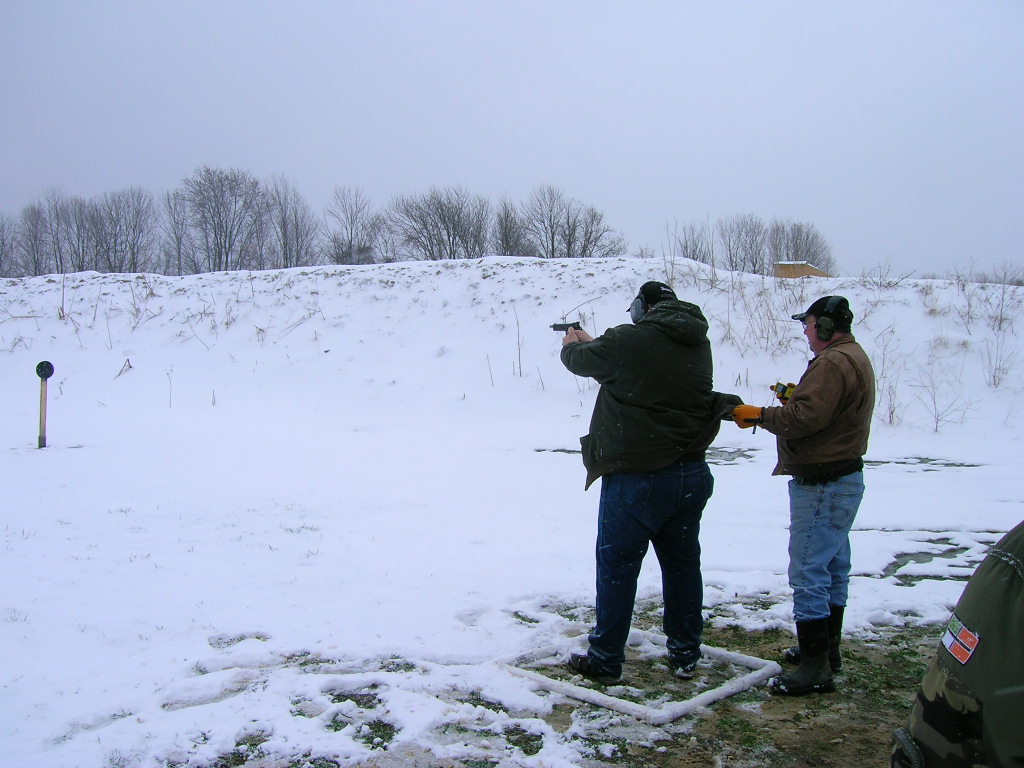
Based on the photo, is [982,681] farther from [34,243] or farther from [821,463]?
[34,243]

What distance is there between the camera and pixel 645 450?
144 inches

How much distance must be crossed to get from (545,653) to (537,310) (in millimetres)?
13796

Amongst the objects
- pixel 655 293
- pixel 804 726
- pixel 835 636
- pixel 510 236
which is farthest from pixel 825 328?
pixel 510 236

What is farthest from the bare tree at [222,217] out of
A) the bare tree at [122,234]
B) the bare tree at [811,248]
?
the bare tree at [811,248]

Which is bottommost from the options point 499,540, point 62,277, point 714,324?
point 499,540

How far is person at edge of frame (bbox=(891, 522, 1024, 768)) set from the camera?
140cm

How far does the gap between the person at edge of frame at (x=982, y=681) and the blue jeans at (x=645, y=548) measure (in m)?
2.10

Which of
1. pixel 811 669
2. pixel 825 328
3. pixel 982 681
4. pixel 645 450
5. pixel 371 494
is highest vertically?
pixel 825 328

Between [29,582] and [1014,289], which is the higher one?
[1014,289]

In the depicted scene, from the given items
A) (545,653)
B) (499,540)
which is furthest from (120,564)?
(545,653)

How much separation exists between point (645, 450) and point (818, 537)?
942 mm

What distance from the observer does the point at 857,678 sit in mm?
3805

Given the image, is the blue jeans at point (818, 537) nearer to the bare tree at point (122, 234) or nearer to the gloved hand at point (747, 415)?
the gloved hand at point (747, 415)

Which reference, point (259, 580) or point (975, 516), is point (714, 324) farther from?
point (259, 580)
